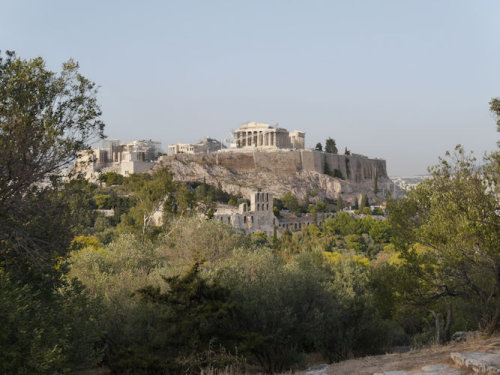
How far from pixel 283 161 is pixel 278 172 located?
2748 mm

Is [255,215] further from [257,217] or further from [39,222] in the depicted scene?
[39,222]

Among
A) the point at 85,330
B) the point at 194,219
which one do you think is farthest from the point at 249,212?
the point at 85,330

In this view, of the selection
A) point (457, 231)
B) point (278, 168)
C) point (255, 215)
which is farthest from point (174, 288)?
point (278, 168)

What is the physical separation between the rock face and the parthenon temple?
7.02m

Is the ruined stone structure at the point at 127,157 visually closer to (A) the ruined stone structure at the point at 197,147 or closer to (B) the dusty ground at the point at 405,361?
(A) the ruined stone structure at the point at 197,147

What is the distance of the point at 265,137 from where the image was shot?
298 feet

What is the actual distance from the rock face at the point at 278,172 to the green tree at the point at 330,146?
236 cm

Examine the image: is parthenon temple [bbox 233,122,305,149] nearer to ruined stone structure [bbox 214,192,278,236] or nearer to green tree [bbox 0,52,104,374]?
ruined stone structure [bbox 214,192,278,236]

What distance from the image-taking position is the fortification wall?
250ft

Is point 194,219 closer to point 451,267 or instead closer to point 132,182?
point 132,182

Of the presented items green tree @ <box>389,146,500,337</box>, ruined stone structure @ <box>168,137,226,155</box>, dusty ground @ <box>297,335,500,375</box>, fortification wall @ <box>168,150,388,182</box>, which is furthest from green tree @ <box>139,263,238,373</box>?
ruined stone structure @ <box>168,137,226,155</box>

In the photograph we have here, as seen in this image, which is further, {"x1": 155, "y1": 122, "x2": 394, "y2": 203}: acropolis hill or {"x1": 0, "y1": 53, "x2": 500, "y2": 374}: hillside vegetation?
{"x1": 155, "y1": 122, "x2": 394, "y2": 203}: acropolis hill

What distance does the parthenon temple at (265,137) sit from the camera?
295ft

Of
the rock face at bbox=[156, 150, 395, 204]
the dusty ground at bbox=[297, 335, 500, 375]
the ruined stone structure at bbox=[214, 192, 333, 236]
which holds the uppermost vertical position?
the rock face at bbox=[156, 150, 395, 204]
